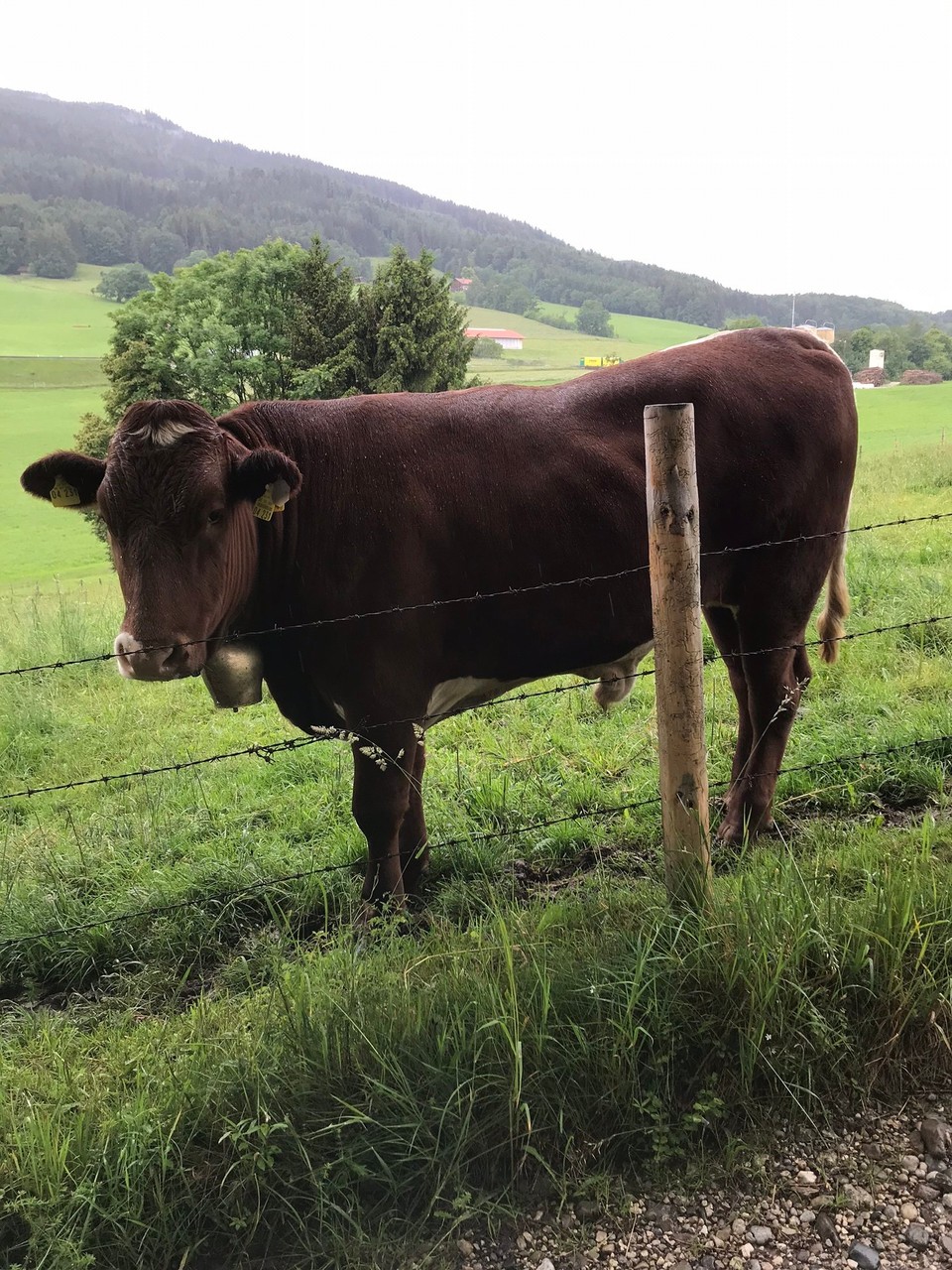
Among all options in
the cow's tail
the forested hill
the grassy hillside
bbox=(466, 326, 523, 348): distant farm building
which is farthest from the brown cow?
bbox=(466, 326, 523, 348): distant farm building

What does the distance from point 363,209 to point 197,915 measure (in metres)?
168

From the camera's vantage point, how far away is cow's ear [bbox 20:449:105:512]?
329 centimetres

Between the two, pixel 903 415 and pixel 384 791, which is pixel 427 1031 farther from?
pixel 903 415

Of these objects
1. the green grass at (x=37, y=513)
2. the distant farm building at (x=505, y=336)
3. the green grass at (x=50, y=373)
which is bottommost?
the green grass at (x=37, y=513)

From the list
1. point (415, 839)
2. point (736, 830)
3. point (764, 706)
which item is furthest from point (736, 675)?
point (415, 839)

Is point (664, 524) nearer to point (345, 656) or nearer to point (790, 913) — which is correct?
point (790, 913)

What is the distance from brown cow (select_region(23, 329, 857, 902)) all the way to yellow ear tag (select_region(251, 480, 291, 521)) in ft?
0.04

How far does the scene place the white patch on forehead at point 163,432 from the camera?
3088 millimetres

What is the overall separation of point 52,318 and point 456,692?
112 meters

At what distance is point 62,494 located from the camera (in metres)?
3.36

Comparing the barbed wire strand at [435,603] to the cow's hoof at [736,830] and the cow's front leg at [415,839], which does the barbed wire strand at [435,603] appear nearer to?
the cow's front leg at [415,839]

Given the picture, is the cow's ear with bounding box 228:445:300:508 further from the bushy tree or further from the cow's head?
the bushy tree

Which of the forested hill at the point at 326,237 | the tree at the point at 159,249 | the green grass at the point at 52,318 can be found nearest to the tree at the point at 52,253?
the forested hill at the point at 326,237

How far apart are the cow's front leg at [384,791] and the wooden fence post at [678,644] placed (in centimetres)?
121
